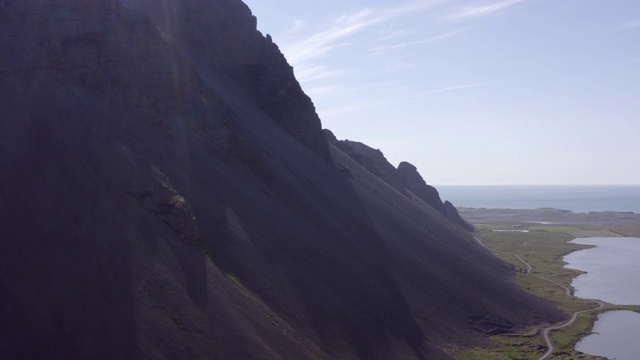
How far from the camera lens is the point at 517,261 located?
Answer: 137000 millimetres

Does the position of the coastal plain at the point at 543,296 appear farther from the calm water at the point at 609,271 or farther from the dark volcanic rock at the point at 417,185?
the dark volcanic rock at the point at 417,185

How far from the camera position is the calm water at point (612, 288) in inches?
2719

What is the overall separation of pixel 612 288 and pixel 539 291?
18909 millimetres

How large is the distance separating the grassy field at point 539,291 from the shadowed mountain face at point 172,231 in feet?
11.2

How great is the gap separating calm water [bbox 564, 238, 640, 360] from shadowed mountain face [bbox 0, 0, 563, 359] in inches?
326

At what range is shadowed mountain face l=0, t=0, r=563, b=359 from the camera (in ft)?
121

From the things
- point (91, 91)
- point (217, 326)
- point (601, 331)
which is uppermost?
point (91, 91)

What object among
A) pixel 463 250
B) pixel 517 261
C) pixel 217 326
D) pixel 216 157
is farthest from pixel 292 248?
pixel 517 261

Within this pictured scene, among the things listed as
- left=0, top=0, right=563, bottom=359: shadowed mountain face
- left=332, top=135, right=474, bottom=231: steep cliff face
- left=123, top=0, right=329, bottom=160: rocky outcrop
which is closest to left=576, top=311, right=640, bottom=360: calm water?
left=0, top=0, right=563, bottom=359: shadowed mountain face

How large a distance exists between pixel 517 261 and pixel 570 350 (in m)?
73.9

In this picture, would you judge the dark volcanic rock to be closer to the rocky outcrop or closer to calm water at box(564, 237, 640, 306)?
calm water at box(564, 237, 640, 306)

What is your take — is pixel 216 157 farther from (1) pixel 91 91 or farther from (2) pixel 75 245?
(2) pixel 75 245

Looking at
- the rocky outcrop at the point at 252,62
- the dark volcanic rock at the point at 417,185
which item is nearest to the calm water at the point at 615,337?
the rocky outcrop at the point at 252,62

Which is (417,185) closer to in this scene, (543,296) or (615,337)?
(543,296)
